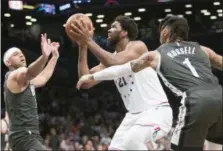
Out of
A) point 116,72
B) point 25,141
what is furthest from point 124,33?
point 25,141

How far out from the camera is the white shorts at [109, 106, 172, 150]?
15.6 ft

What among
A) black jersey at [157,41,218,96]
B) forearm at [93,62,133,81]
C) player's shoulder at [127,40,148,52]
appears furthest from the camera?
player's shoulder at [127,40,148,52]

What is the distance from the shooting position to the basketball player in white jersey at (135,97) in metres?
4.70

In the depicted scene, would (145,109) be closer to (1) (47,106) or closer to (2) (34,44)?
(1) (47,106)

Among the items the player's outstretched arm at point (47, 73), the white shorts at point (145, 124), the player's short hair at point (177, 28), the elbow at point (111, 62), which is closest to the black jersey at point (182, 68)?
the player's short hair at point (177, 28)

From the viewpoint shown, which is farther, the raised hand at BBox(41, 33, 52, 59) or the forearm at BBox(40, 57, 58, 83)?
the forearm at BBox(40, 57, 58, 83)

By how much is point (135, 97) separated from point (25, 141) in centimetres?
128

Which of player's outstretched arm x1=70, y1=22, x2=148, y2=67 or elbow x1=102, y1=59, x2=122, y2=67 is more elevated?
player's outstretched arm x1=70, y1=22, x2=148, y2=67

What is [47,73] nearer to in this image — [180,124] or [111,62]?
[111,62]

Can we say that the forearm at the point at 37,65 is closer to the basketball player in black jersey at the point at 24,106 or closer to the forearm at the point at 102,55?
the basketball player in black jersey at the point at 24,106

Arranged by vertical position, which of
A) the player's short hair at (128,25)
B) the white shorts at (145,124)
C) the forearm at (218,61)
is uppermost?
the player's short hair at (128,25)

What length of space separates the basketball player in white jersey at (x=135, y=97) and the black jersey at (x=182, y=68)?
719mm

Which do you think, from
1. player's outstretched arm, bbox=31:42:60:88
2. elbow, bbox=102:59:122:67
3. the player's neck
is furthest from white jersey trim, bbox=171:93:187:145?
player's outstretched arm, bbox=31:42:60:88

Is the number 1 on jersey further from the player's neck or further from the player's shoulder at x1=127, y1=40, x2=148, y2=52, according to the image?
the player's neck
